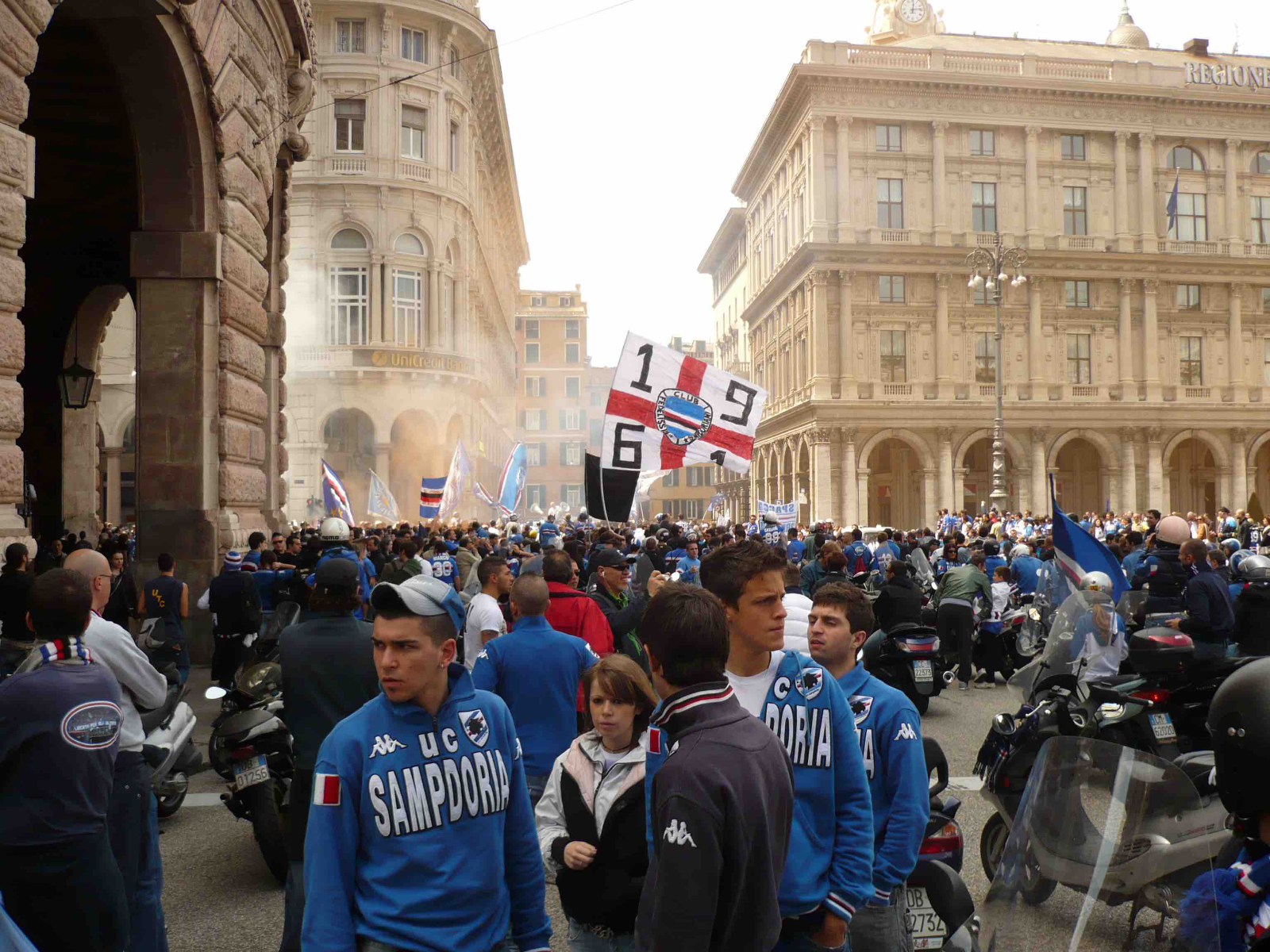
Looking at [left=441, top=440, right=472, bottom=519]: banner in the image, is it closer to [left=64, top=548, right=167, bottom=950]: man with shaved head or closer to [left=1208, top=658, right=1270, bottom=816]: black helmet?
[left=64, top=548, right=167, bottom=950]: man with shaved head

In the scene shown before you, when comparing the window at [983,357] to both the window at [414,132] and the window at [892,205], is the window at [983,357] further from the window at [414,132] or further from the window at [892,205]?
the window at [414,132]

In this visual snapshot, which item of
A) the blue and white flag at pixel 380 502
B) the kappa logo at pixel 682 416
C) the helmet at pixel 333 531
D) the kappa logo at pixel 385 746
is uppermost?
the kappa logo at pixel 682 416

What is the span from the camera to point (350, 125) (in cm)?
3791

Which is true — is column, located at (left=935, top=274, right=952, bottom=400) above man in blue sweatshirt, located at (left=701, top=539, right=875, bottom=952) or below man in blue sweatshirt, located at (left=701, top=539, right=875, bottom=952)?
above

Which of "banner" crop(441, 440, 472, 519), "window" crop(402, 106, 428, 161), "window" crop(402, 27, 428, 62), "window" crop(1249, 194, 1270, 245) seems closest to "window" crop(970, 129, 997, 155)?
"window" crop(1249, 194, 1270, 245)

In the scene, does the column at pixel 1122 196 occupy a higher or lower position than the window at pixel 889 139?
lower

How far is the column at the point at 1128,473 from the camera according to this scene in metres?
50.5

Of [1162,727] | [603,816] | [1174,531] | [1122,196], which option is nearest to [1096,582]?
[1162,727]

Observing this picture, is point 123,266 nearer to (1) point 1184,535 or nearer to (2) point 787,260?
(1) point 1184,535

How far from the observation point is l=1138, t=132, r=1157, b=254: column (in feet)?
170

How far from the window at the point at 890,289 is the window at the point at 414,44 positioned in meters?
22.8

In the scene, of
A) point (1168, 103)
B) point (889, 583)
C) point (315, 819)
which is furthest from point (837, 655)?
point (1168, 103)

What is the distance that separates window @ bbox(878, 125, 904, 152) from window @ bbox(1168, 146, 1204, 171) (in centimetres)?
1384

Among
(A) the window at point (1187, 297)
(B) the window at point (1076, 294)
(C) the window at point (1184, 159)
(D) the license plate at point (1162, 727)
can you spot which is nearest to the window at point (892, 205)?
(B) the window at point (1076, 294)
